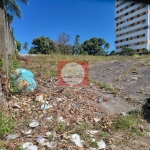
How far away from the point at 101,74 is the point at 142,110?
330 centimetres

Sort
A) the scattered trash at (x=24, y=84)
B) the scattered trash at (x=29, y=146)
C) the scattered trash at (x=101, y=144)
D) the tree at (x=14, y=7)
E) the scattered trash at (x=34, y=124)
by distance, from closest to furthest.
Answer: the scattered trash at (x=29, y=146) → the scattered trash at (x=101, y=144) → the scattered trash at (x=34, y=124) → the scattered trash at (x=24, y=84) → the tree at (x=14, y=7)

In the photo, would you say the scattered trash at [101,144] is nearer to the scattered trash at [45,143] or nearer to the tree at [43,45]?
the scattered trash at [45,143]

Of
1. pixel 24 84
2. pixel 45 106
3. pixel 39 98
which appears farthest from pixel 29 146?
pixel 24 84

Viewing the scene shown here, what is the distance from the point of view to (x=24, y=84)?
3.24 m

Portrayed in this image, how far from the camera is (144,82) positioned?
478 cm

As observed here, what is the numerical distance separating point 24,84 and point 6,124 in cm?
112

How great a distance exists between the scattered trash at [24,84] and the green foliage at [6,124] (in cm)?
91

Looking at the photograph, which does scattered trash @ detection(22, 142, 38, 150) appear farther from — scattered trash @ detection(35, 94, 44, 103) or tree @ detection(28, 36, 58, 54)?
tree @ detection(28, 36, 58, 54)

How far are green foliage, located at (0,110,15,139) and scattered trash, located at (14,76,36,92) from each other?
2.99 feet

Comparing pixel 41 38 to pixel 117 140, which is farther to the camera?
pixel 41 38

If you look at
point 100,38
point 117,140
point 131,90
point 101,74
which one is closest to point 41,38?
point 100,38

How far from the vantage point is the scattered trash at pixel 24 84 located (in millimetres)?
3215

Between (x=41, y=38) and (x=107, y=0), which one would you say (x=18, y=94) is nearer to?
(x=107, y=0)

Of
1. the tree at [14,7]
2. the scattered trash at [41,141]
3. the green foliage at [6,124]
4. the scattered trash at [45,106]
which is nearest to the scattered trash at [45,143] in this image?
the scattered trash at [41,141]
